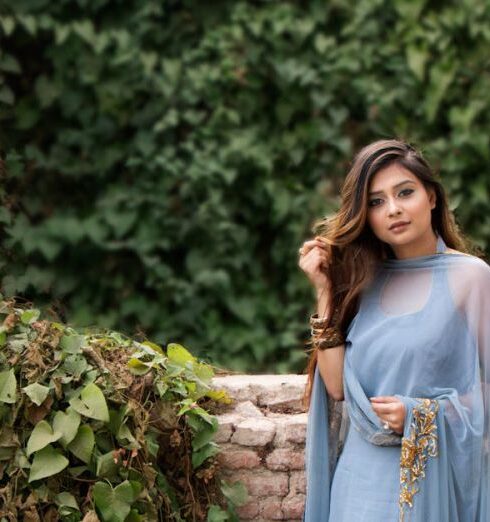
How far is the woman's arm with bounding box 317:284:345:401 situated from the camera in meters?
2.69

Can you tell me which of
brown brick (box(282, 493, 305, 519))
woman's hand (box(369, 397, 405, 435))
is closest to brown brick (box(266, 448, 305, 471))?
brown brick (box(282, 493, 305, 519))

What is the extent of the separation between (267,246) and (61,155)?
1.21 metres

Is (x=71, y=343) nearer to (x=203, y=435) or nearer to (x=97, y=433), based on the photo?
(x=97, y=433)

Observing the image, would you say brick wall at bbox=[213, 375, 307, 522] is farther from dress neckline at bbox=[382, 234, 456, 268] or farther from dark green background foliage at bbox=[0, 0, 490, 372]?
dark green background foliage at bbox=[0, 0, 490, 372]

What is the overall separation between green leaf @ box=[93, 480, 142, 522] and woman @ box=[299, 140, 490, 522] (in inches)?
19.6

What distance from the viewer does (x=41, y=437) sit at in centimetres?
269

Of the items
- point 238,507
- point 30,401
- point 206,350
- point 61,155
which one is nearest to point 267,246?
point 206,350

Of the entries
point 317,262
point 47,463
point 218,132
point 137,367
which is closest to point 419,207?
point 317,262

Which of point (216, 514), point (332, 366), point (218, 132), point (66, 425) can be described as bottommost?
point (216, 514)

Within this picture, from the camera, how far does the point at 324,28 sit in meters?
5.35

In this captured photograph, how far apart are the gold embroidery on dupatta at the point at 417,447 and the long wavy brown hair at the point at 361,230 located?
1.36 ft

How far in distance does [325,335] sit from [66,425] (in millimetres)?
746

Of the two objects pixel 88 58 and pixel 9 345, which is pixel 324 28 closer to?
pixel 88 58

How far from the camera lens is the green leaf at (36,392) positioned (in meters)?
2.69
